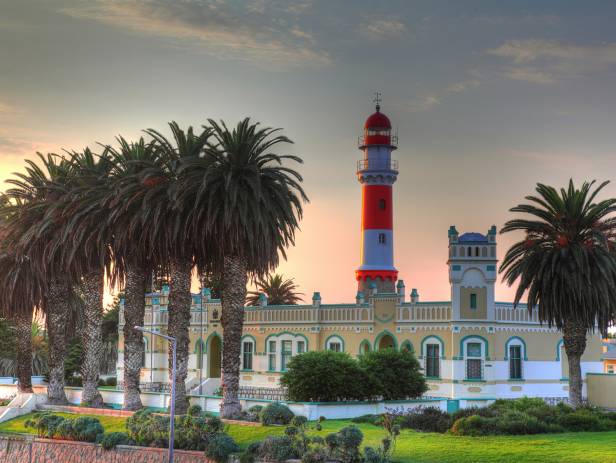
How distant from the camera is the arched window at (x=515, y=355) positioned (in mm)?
56031

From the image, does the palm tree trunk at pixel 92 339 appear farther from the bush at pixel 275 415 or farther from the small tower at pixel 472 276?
the small tower at pixel 472 276

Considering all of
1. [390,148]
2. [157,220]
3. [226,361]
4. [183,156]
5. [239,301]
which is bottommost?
[226,361]

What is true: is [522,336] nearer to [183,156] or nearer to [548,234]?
[548,234]

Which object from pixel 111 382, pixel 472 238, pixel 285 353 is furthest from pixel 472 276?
pixel 111 382

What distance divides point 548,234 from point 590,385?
14724mm

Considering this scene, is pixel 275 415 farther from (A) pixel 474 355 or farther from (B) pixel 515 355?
(B) pixel 515 355

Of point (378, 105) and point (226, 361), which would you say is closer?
point (226, 361)

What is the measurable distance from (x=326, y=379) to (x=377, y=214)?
28.1 metres

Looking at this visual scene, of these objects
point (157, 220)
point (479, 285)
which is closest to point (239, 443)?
point (157, 220)

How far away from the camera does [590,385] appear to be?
57125 mm

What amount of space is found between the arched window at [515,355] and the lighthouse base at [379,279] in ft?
44.9

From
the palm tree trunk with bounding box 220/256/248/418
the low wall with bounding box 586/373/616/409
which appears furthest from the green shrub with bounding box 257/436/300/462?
the low wall with bounding box 586/373/616/409

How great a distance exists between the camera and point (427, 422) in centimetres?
3822

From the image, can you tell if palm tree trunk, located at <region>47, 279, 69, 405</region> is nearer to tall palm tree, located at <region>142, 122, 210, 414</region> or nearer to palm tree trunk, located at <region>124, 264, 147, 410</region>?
palm tree trunk, located at <region>124, 264, 147, 410</region>
